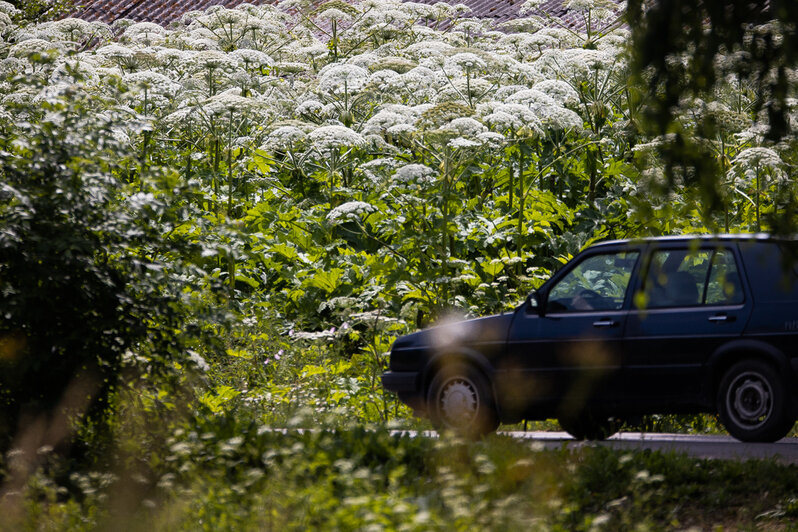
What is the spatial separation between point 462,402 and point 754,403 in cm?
A: 233

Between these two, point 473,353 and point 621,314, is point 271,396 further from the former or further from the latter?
point 621,314

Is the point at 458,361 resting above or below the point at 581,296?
below

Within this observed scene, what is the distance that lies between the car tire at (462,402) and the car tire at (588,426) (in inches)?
28.7

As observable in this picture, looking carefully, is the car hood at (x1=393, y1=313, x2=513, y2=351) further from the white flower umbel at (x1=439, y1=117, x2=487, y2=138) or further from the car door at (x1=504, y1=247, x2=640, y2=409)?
the white flower umbel at (x1=439, y1=117, x2=487, y2=138)

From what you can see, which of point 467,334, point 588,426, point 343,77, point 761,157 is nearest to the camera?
point 467,334

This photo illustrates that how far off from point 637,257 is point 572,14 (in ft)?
59.0

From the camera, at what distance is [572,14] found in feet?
87.3

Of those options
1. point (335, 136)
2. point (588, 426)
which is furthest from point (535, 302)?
point (335, 136)

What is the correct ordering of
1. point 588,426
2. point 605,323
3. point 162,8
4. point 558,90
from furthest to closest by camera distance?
point 162,8
point 558,90
point 588,426
point 605,323

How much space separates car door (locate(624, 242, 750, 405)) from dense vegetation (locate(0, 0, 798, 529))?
0.75 meters

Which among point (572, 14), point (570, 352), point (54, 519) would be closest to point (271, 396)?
point (570, 352)

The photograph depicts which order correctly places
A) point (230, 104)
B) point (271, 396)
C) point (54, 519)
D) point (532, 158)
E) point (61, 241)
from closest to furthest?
point (54, 519) → point (61, 241) → point (271, 396) → point (230, 104) → point (532, 158)

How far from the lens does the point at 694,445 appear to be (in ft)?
31.0

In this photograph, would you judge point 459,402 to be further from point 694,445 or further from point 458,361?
point 694,445
